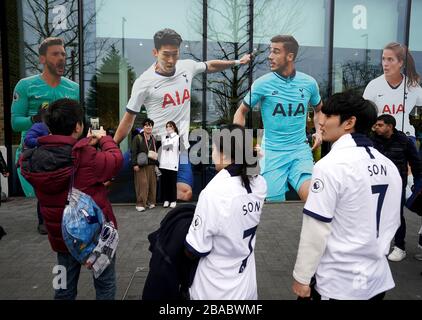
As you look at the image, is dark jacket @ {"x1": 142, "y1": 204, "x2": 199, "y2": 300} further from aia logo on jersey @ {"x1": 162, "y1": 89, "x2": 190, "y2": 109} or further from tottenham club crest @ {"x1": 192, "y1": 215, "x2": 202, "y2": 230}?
aia logo on jersey @ {"x1": 162, "y1": 89, "x2": 190, "y2": 109}

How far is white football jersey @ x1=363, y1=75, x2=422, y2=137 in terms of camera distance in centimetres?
725

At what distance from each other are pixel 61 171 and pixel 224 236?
1.15 meters

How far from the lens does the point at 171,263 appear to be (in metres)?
1.83

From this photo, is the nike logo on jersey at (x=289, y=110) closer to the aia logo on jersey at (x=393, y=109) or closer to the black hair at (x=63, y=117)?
the aia logo on jersey at (x=393, y=109)

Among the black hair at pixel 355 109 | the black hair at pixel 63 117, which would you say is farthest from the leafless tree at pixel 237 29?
the black hair at pixel 355 109

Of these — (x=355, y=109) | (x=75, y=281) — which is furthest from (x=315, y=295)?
(x=75, y=281)

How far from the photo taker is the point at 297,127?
617 cm

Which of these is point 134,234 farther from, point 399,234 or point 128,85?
point 399,234

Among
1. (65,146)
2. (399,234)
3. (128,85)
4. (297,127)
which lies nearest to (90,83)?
(128,85)

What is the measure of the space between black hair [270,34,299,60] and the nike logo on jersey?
1.23 m

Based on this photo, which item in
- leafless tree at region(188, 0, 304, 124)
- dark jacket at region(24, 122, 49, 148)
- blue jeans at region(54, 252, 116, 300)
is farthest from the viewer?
leafless tree at region(188, 0, 304, 124)


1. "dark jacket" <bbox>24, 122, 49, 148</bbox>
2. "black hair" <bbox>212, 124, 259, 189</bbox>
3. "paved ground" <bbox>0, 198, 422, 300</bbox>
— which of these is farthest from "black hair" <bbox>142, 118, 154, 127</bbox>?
"black hair" <bbox>212, 124, 259, 189</bbox>

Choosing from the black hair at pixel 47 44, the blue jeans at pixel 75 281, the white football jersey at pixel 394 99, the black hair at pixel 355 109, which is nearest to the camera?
the black hair at pixel 355 109

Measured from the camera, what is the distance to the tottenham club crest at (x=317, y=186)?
71.4 inches
